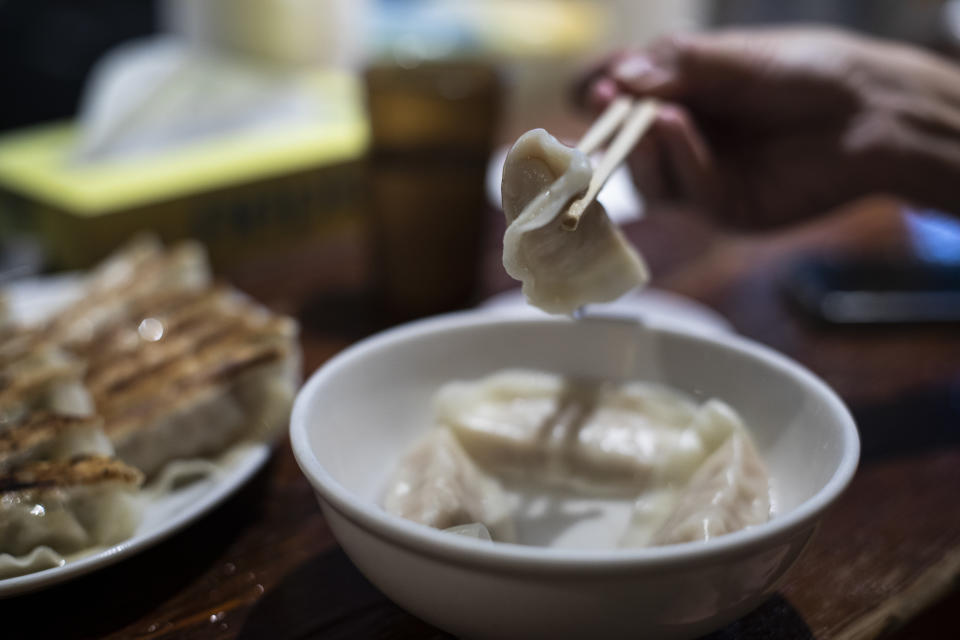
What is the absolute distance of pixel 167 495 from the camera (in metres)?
0.89

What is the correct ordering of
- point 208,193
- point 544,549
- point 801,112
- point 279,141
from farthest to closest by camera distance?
1. point 279,141
2. point 208,193
3. point 801,112
4. point 544,549

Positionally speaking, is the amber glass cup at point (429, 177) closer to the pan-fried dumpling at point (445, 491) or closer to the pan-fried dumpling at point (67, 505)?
the pan-fried dumpling at point (445, 491)

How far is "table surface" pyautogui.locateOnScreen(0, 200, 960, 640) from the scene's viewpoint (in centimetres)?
76

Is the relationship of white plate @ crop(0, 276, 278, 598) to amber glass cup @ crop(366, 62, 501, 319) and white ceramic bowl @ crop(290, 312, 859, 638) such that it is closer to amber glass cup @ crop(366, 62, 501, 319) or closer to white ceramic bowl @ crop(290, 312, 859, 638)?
white ceramic bowl @ crop(290, 312, 859, 638)

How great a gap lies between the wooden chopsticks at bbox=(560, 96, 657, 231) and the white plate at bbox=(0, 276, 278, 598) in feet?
1.33

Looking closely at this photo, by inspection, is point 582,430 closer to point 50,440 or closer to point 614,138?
point 614,138

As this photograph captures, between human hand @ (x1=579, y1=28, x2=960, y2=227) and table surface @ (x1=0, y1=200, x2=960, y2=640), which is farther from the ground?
human hand @ (x1=579, y1=28, x2=960, y2=227)

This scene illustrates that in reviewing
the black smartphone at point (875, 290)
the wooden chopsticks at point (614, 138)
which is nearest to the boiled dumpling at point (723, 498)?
the wooden chopsticks at point (614, 138)

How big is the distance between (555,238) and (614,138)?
354 mm

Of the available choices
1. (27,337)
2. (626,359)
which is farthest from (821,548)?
(27,337)

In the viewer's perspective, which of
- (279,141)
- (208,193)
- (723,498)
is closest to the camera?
(723,498)

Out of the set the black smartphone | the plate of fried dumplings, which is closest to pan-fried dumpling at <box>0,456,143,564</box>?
the plate of fried dumplings

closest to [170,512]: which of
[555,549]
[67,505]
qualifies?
[67,505]

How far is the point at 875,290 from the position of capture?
1.44m
